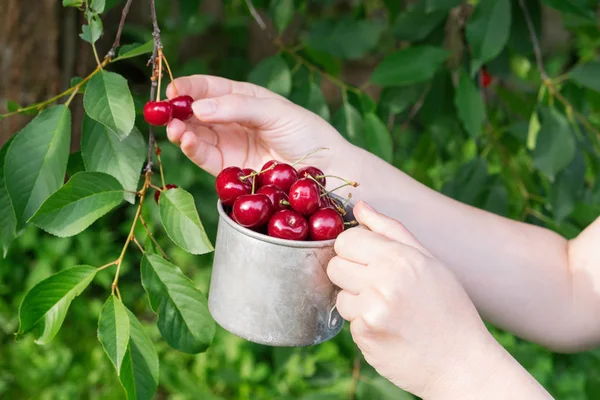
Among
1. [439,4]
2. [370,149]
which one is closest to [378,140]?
[370,149]

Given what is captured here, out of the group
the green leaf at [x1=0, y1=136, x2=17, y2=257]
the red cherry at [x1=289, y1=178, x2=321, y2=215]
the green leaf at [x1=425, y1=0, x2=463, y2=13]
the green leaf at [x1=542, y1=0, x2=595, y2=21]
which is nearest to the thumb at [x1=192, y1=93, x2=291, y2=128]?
the red cherry at [x1=289, y1=178, x2=321, y2=215]

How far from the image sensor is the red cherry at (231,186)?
43.8 inches

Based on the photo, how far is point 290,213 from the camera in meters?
1.05

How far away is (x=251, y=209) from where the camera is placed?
1021 millimetres

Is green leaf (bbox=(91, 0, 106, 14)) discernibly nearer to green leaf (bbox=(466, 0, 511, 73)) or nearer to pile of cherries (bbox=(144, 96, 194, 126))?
pile of cherries (bbox=(144, 96, 194, 126))

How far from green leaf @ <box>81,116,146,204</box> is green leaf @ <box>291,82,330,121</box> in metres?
0.56

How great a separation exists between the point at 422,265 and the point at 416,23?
95 cm

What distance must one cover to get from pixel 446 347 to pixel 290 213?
0.30 metres

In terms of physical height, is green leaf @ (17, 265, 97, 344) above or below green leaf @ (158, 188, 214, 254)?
below

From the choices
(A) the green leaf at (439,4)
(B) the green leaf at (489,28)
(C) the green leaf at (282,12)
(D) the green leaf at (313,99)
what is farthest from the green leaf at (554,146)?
(C) the green leaf at (282,12)

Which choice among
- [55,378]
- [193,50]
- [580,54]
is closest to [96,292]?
[55,378]

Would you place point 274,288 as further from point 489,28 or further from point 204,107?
point 489,28

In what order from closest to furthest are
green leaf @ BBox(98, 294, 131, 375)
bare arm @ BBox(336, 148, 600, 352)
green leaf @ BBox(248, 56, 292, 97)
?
green leaf @ BBox(98, 294, 131, 375), bare arm @ BBox(336, 148, 600, 352), green leaf @ BBox(248, 56, 292, 97)

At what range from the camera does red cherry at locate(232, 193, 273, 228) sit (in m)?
1.02
